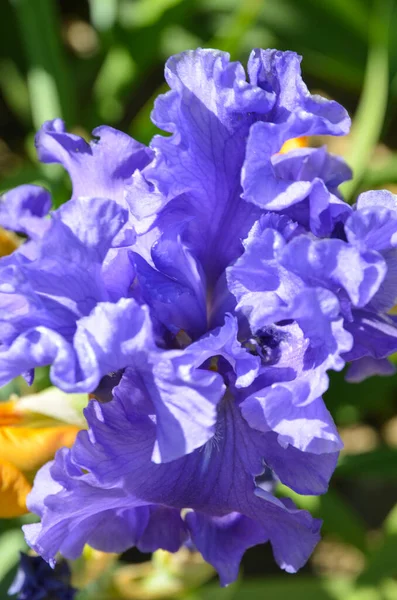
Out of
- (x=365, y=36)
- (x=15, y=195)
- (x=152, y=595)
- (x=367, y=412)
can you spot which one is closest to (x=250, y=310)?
(x=15, y=195)

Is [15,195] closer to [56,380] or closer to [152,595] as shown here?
[56,380]

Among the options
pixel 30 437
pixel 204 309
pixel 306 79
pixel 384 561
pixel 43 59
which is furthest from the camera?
pixel 306 79

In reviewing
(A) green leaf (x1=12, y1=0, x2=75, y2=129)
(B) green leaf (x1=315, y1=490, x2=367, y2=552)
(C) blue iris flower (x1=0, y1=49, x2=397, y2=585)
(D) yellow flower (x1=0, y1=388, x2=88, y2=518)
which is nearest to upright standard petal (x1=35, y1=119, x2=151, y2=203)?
(C) blue iris flower (x1=0, y1=49, x2=397, y2=585)

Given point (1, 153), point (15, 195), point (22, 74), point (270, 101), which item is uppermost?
point (270, 101)

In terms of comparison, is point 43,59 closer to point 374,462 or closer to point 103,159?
point 103,159

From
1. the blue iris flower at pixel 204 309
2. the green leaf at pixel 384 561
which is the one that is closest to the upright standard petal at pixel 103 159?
the blue iris flower at pixel 204 309

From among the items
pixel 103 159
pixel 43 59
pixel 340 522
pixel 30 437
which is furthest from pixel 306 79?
pixel 30 437

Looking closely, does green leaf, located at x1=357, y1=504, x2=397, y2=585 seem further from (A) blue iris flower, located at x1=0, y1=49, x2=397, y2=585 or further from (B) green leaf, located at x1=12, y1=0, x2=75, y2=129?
(B) green leaf, located at x1=12, y1=0, x2=75, y2=129
